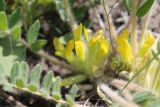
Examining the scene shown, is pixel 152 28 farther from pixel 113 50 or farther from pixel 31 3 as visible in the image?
pixel 31 3

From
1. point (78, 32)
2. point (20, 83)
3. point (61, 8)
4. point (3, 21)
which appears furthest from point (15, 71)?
point (61, 8)

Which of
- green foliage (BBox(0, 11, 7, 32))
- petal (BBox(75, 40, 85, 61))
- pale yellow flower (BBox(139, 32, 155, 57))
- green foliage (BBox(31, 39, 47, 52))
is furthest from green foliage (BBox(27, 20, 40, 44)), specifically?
pale yellow flower (BBox(139, 32, 155, 57))

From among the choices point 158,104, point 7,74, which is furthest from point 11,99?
point 158,104

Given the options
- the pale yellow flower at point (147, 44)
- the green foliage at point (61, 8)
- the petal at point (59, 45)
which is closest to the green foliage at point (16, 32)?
the petal at point (59, 45)

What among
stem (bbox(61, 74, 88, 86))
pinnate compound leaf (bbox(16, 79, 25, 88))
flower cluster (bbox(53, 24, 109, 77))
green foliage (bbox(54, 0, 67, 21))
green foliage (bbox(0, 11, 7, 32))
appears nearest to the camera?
pinnate compound leaf (bbox(16, 79, 25, 88))

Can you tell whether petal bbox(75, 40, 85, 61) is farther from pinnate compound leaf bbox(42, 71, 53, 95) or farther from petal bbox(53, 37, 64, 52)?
pinnate compound leaf bbox(42, 71, 53, 95)

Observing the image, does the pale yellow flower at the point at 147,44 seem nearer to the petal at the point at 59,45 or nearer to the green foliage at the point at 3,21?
the petal at the point at 59,45

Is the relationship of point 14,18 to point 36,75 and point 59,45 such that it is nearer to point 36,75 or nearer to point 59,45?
point 59,45

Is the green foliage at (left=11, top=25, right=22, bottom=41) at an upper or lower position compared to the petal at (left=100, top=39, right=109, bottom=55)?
upper
